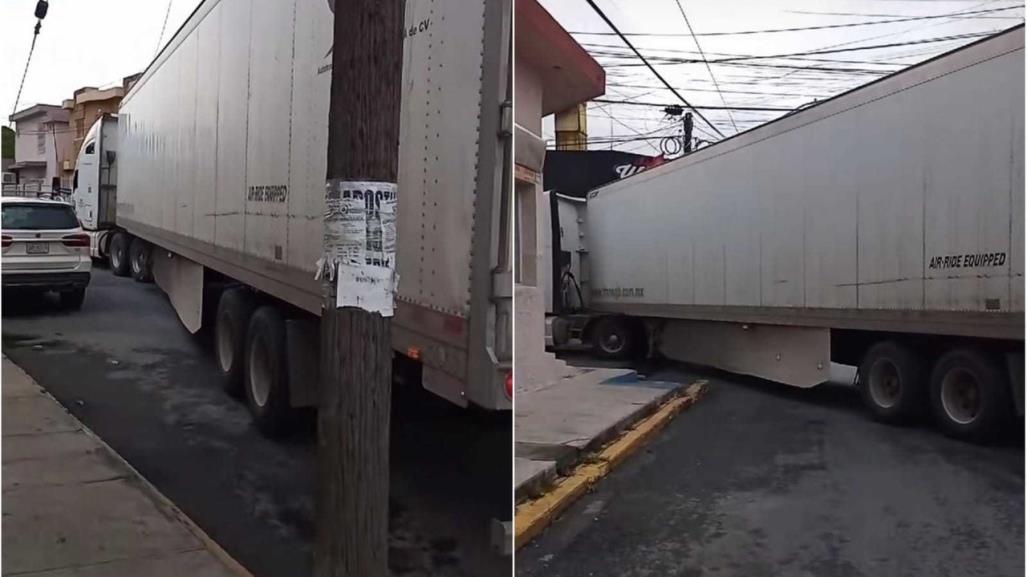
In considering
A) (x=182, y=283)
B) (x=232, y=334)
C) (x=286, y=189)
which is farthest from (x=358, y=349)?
(x=182, y=283)

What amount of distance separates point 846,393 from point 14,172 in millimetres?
2338

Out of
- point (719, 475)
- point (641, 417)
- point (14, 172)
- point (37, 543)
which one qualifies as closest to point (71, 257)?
point (14, 172)

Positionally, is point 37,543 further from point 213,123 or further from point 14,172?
point 213,123

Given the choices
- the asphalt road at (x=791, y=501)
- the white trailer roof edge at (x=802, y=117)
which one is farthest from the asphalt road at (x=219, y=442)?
the white trailer roof edge at (x=802, y=117)

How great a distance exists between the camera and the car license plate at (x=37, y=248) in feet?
9.42

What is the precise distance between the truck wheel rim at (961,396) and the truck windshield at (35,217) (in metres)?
2.53

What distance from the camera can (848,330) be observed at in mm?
1982

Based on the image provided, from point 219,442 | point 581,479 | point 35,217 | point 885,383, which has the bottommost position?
point 219,442

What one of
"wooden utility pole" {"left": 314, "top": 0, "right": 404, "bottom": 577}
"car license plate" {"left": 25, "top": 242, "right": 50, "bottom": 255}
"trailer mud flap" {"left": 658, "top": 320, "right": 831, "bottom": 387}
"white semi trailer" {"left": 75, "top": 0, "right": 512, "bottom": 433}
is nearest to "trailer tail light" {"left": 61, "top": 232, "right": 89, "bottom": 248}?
"car license plate" {"left": 25, "top": 242, "right": 50, "bottom": 255}

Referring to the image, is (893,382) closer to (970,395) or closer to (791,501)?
(970,395)

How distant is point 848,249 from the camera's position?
1.92 meters

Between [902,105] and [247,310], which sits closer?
[902,105]

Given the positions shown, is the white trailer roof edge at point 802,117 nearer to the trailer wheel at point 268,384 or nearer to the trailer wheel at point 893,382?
the trailer wheel at point 893,382

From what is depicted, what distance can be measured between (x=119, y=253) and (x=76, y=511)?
131 cm
